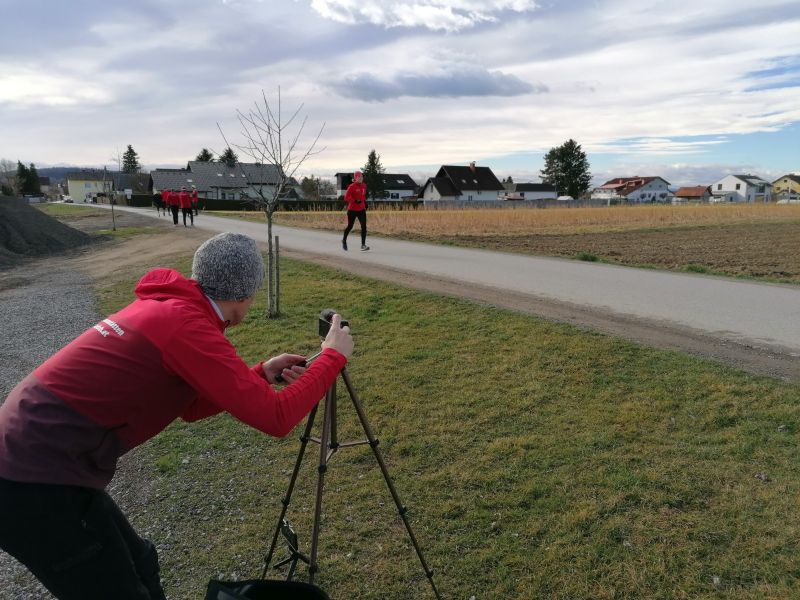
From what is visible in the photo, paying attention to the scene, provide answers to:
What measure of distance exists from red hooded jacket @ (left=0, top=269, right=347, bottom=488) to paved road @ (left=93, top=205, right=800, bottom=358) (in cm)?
629

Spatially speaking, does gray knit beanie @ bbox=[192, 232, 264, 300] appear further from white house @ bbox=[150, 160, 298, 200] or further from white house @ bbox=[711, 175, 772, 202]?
white house @ bbox=[711, 175, 772, 202]

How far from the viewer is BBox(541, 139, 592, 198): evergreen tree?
90188 mm

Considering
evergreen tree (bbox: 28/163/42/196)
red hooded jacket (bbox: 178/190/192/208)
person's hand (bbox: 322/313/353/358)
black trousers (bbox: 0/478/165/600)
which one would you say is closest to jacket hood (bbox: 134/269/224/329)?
person's hand (bbox: 322/313/353/358)

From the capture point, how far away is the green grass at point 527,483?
10.4ft

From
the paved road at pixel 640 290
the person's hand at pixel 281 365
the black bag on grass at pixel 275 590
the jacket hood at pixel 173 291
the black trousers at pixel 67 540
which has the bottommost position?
the black bag on grass at pixel 275 590

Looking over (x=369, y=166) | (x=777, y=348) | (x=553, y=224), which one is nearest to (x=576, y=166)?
(x=369, y=166)

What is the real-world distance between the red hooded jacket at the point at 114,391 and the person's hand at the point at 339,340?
408mm

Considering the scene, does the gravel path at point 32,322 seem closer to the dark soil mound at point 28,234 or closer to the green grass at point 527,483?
the green grass at point 527,483

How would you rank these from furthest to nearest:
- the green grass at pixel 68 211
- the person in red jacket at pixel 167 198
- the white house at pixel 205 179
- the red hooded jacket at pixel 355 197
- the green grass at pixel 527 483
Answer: the white house at pixel 205 179, the green grass at pixel 68 211, the person in red jacket at pixel 167 198, the red hooded jacket at pixel 355 197, the green grass at pixel 527 483

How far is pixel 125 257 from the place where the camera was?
1950cm

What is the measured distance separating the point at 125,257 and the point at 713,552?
20.0 meters

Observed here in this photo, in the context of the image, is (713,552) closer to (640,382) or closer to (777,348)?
(640,382)

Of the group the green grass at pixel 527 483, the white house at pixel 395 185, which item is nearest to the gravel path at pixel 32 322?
the green grass at pixel 527 483

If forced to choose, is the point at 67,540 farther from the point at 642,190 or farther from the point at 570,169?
the point at 642,190
